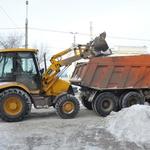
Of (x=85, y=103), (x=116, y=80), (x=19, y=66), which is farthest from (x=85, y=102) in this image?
(x=19, y=66)

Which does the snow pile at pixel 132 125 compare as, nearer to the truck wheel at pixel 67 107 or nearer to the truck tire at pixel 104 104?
the truck wheel at pixel 67 107

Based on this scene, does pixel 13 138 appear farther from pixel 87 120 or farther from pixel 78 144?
pixel 87 120

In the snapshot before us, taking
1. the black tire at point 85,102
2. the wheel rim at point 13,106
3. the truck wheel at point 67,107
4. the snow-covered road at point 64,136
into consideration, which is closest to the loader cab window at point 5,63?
the wheel rim at point 13,106

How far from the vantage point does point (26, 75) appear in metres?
16.5

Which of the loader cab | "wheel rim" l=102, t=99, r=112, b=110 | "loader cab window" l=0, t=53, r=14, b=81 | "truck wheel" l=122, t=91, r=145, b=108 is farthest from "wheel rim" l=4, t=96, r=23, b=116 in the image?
"truck wheel" l=122, t=91, r=145, b=108

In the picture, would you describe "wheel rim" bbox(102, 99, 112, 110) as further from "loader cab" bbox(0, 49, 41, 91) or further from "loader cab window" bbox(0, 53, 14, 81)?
"loader cab window" bbox(0, 53, 14, 81)

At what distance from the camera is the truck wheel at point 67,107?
1652 centimetres

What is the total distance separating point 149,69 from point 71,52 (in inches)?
124

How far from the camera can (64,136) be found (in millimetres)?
12336

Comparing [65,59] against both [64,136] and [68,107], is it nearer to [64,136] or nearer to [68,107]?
[68,107]

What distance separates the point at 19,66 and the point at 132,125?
565cm

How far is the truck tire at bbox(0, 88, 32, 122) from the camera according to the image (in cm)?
1580

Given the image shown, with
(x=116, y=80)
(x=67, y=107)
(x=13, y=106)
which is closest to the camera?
(x=13, y=106)

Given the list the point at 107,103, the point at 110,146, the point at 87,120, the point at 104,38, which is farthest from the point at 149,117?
the point at 104,38
